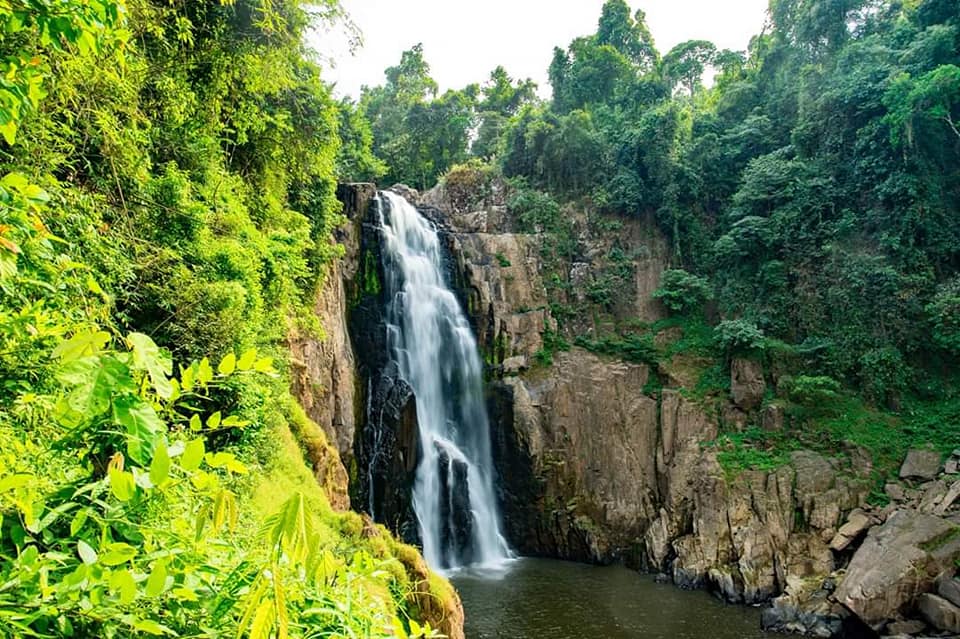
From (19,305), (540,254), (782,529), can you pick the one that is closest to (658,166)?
(540,254)

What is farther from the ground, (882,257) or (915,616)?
(882,257)

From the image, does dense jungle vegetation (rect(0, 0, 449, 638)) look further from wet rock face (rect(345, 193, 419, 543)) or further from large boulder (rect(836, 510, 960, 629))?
large boulder (rect(836, 510, 960, 629))

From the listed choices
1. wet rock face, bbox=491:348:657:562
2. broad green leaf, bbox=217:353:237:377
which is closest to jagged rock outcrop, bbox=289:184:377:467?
wet rock face, bbox=491:348:657:562

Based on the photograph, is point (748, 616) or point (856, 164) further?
point (856, 164)

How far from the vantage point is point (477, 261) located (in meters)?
21.2

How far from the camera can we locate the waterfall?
55.8 feet

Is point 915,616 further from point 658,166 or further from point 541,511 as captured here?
point 658,166

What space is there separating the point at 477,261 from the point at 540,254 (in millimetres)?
2886

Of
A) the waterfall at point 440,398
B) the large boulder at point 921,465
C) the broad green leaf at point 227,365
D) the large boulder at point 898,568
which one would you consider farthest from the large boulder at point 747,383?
the broad green leaf at point 227,365

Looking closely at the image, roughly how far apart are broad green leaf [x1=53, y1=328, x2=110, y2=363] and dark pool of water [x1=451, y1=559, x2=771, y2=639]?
11.3 meters

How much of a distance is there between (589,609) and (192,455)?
43.7 feet

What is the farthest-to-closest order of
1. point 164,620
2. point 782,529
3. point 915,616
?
point 782,529 < point 915,616 < point 164,620

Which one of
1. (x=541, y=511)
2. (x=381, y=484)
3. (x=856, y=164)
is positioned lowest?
(x=541, y=511)

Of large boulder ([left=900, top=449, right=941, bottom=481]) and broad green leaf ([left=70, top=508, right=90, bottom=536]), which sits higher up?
broad green leaf ([left=70, top=508, right=90, bottom=536])
